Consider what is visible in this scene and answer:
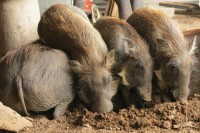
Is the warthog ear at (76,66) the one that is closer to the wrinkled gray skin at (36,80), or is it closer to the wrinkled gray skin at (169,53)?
the wrinkled gray skin at (36,80)

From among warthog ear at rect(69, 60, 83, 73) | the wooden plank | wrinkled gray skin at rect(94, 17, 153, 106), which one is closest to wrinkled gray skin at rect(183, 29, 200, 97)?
wrinkled gray skin at rect(94, 17, 153, 106)

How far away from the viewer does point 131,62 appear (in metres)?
3.38

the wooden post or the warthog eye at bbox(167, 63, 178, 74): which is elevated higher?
the wooden post

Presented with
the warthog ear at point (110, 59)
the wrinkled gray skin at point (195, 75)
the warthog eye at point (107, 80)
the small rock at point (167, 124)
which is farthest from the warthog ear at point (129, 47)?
the small rock at point (167, 124)

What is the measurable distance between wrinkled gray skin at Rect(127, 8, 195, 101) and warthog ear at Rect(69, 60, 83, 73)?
0.61m

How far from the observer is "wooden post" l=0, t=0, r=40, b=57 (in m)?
3.76

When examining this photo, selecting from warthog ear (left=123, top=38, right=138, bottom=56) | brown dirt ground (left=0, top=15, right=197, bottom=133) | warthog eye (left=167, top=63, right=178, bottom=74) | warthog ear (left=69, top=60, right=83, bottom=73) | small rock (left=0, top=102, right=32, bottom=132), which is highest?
warthog ear (left=123, top=38, right=138, bottom=56)

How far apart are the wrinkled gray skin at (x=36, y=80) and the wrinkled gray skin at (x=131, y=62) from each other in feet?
1.31

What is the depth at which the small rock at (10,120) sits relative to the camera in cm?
295

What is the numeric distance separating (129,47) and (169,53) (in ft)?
1.05

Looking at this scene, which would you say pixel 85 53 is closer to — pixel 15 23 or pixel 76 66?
pixel 76 66

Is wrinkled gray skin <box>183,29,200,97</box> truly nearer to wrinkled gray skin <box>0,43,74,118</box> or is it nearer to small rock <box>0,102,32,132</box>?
wrinkled gray skin <box>0,43,74,118</box>

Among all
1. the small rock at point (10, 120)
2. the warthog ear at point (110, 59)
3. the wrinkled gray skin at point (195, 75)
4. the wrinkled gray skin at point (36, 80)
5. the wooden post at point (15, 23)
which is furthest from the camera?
the wooden post at point (15, 23)

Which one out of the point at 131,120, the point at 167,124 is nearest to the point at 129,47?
the point at 131,120
